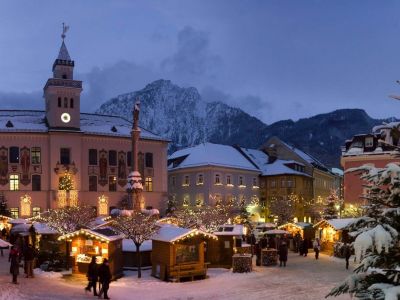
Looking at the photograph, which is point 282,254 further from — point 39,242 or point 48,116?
point 48,116

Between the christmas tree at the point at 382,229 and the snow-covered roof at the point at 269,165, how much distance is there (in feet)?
216

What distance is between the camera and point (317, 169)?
81438 mm

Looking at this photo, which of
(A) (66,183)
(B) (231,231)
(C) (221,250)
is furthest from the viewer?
(A) (66,183)

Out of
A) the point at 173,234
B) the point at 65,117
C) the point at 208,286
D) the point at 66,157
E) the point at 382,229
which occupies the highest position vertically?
the point at 65,117

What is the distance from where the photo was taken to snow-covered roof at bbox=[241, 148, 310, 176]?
239 feet

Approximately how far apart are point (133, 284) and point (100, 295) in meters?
4.13

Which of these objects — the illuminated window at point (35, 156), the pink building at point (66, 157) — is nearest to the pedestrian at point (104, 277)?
the pink building at point (66, 157)

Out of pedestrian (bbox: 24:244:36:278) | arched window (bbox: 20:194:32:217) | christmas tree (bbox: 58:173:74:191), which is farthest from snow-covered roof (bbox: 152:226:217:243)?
arched window (bbox: 20:194:32:217)

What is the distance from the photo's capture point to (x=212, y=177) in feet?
215

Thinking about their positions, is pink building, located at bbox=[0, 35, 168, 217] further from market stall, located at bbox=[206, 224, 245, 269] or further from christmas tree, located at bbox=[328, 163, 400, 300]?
christmas tree, located at bbox=[328, 163, 400, 300]

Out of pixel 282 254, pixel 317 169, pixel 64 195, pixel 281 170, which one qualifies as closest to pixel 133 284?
pixel 282 254

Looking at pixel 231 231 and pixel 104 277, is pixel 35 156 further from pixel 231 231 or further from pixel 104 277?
pixel 104 277

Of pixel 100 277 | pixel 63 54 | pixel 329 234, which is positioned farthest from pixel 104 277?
pixel 63 54

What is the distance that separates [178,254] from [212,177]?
40.6 metres
